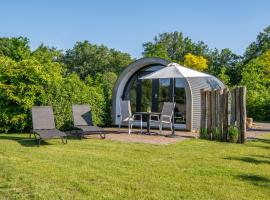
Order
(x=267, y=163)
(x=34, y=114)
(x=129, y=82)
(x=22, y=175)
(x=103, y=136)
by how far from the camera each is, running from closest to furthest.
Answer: (x=22, y=175)
(x=267, y=163)
(x=34, y=114)
(x=103, y=136)
(x=129, y=82)

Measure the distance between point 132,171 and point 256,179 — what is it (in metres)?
2.34

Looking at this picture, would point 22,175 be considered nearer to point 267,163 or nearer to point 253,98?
point 267,163

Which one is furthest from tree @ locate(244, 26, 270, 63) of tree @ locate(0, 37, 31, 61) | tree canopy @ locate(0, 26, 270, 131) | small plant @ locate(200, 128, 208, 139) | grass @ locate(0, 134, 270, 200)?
Result: grass @ locate(0, 134, 270, 200)

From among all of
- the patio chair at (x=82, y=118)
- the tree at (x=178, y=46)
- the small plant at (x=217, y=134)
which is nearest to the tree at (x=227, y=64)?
the tree at (x=178, y=46)

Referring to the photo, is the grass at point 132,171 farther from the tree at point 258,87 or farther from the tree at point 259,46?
the tree at point 259,46

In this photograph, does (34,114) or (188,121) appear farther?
(188,121)

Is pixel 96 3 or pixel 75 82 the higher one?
pixel 96 3

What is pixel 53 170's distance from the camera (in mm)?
7105

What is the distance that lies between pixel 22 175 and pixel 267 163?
5.34 metres

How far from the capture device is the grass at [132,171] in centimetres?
568

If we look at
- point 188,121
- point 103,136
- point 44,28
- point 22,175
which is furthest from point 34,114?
point 44,28

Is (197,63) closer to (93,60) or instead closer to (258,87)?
(258,87)

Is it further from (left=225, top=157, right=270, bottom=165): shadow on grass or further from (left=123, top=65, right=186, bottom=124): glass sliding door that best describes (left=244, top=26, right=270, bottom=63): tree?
(left=225, top=157, right=270, bottom=165): shadow on grass

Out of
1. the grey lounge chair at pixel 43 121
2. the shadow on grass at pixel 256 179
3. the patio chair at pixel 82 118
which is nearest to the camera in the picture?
the shadow on grass at pixel 256 179
